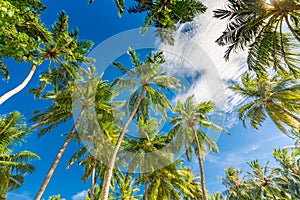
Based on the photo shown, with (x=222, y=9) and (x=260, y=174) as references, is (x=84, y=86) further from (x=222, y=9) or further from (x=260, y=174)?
(x=260, y=174)

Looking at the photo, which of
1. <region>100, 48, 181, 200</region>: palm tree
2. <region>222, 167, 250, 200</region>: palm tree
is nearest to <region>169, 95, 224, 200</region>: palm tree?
<region>100, 48, 181, 200</region>: palm tree

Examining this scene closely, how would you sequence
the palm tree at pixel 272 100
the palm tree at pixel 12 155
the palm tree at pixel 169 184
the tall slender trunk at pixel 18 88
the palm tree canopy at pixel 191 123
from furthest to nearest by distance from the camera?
1. the palm tree canopy at pixel 191 123
2. the palm tree at pixel 169 184
3. the palm tree at pixel 272 100
4. the palm tree at pixel 12 155
5. the tall slender trunk at pixel 18 88

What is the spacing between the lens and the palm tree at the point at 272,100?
1398cm

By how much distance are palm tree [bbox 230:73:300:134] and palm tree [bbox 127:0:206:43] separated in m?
7.92

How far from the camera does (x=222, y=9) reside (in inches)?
260

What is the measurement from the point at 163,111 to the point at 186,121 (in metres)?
2.96

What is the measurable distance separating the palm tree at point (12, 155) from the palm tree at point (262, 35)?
1107cm

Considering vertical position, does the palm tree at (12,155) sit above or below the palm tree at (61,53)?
below

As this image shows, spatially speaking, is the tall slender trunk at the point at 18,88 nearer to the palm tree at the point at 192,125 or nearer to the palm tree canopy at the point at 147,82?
the palm tree canopy at the point at 147,82

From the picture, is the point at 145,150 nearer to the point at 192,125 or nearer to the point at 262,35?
the point at 192,125

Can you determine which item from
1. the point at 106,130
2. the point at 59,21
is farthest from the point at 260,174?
the point at 59,21

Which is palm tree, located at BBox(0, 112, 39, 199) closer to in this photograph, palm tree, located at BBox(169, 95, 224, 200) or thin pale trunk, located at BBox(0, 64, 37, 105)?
thin pale trunk, located at BBox(0, 64, 37, 105)

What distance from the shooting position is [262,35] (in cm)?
706

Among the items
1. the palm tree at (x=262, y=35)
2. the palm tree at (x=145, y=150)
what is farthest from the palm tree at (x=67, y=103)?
the palm tree at (x=262, y=35)
